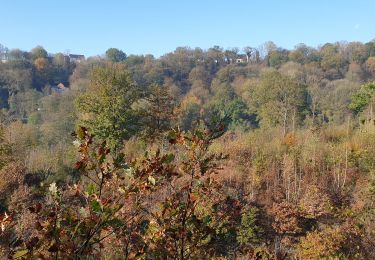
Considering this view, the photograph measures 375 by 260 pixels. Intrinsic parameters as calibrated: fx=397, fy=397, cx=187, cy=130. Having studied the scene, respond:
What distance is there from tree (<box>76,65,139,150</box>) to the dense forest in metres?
0.06

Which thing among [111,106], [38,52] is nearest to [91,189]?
[111,106]

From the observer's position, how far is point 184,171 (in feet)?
6.82

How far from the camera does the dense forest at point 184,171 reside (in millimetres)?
1801

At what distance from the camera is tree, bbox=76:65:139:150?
A: 1845cm

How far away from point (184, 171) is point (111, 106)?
671 inches

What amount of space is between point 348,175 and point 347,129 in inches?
158

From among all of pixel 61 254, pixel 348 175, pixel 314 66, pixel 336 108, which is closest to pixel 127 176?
pixel 61 254

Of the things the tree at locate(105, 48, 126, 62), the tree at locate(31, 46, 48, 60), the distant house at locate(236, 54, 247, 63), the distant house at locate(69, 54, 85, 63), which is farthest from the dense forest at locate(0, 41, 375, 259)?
the distant house at locate(69, 54, 85, 63)

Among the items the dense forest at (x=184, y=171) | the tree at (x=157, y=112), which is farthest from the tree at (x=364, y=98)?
the tree at (x=157, y=112)

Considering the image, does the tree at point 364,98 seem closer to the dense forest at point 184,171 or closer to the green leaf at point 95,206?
the dense forest at point 184,171

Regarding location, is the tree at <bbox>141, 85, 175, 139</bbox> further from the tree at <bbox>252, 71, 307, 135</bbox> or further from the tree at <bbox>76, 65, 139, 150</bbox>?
the tree at <bbox>252, 71, 307, 135</bbox>

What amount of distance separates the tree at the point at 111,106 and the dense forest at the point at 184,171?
64 millimetres

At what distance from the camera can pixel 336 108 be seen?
29891 mm

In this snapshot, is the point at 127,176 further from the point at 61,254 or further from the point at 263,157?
the point at 263,157
